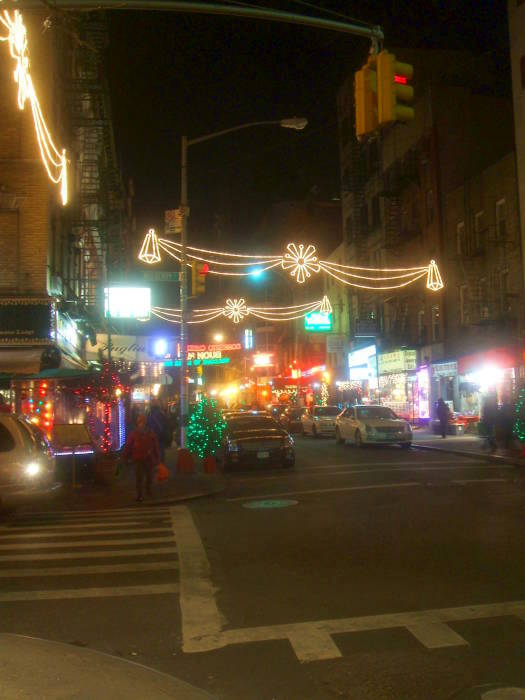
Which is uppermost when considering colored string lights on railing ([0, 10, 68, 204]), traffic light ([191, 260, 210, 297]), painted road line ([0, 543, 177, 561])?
colored string lights on railing ([0, 10, 68, 204])

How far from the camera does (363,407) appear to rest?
28.4 metres

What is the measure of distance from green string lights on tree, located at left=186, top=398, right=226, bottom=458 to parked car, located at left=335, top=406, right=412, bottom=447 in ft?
21.6

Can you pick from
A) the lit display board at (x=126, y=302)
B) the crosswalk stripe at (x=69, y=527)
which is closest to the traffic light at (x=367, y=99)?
the crosswalk stripe at (x=69, y=527)

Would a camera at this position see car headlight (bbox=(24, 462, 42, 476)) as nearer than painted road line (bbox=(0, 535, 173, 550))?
No

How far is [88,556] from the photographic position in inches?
361

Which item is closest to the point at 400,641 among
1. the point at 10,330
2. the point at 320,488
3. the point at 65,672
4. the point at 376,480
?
the point at 65,672

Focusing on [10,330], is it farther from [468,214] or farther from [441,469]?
[468,214]

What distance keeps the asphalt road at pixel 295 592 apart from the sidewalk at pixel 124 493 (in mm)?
979

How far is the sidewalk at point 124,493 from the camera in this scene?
564 inches

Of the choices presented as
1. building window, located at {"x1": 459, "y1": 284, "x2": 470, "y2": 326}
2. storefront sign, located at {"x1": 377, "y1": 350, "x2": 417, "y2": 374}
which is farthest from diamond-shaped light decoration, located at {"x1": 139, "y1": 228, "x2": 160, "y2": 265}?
storefront sign, located at {"x1": 377, "y1": 350, "x2": 417, "y2": 374}

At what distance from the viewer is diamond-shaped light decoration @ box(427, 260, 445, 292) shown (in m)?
33.4

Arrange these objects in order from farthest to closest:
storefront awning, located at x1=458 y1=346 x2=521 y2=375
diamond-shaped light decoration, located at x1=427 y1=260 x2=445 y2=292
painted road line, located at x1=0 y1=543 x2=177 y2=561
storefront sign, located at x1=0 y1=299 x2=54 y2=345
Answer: diamond-shaped light decoration, located at x1=427 y1=260 x2=445 y2=292 < storefront awning, located at x1=458 y1=346 x2=521 y2=375 < storefront sign, located at x1=0 y1=299 x2=54 y2=345 < painted road line, located at x1=0 y1=543 x2=177 y2=561

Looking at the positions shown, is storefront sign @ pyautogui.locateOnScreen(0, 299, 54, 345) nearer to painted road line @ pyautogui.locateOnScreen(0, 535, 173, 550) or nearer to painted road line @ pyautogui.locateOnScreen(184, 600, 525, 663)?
painted road line @ pyautogui.locateOnScreen(0, 535, 173, 550)

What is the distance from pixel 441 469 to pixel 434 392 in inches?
780
